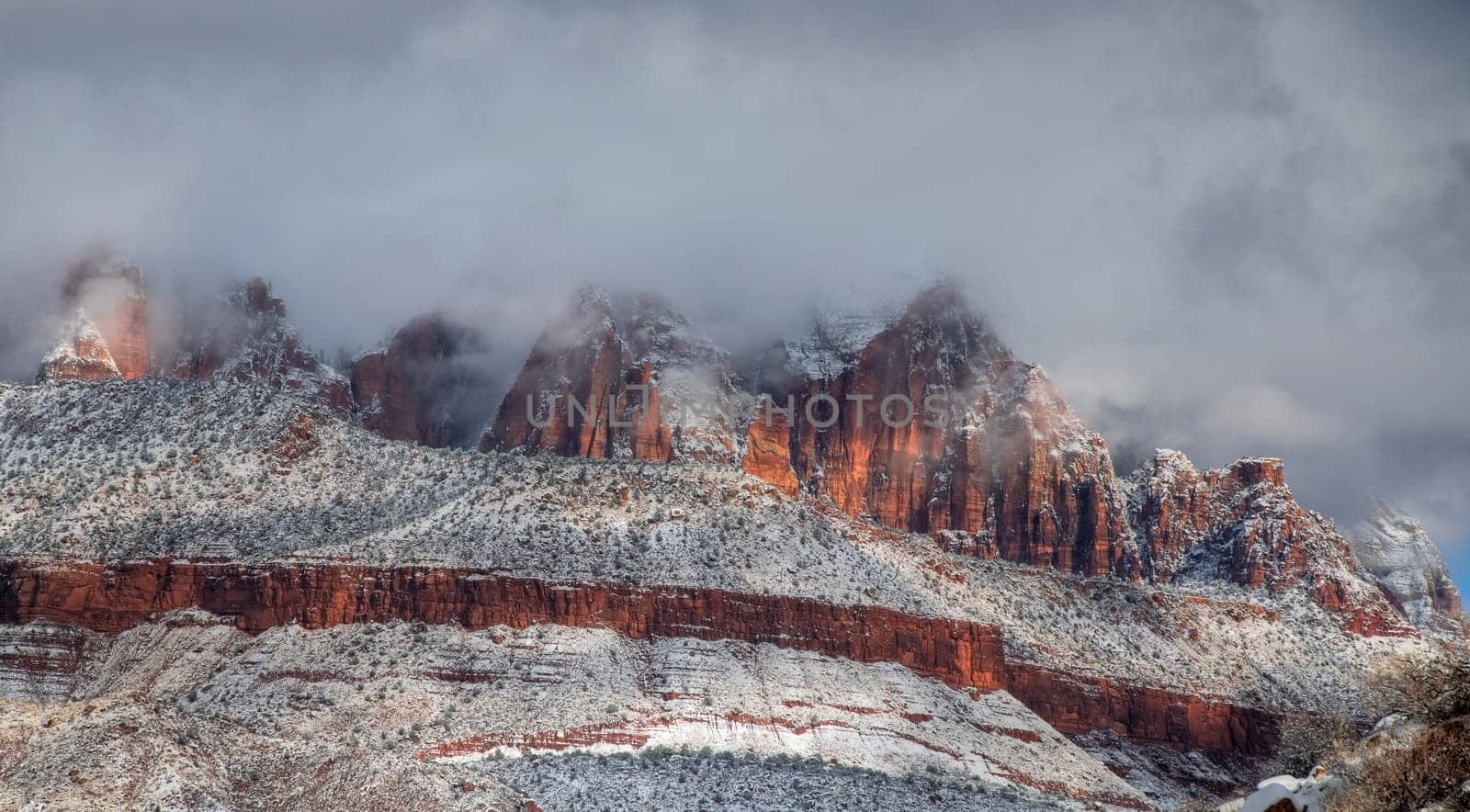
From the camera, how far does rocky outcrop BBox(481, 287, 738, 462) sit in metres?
171

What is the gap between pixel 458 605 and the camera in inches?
4097

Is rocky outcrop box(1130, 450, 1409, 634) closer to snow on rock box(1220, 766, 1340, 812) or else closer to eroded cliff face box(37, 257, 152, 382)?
eroded cliff face box(37, 257, 152, 382)

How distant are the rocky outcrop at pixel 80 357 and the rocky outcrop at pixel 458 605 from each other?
6912cm

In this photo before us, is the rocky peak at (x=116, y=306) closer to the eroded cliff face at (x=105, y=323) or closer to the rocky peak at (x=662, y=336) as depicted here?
the eroded cliff face at (x=105, y=323)

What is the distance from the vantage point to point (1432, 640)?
169 m

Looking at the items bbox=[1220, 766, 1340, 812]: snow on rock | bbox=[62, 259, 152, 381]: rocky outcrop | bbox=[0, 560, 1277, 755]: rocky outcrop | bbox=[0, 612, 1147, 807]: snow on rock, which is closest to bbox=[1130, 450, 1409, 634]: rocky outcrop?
bbox=[0, 560, 1277, 755]: rocky outcrop

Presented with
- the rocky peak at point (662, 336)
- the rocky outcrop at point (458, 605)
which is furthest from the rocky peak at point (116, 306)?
the rocky outcrop at point (458, 605)

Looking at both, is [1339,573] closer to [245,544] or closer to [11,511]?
[245,544]

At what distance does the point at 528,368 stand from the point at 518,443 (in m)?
13.7

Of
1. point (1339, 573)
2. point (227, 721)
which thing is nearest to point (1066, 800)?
point (227, 721)

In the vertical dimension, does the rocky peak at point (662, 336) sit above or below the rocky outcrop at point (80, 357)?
above

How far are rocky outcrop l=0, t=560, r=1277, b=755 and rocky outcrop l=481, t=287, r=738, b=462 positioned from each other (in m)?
55.7

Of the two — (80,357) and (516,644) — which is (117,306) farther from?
(516,644)

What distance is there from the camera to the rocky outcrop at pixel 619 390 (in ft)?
561
